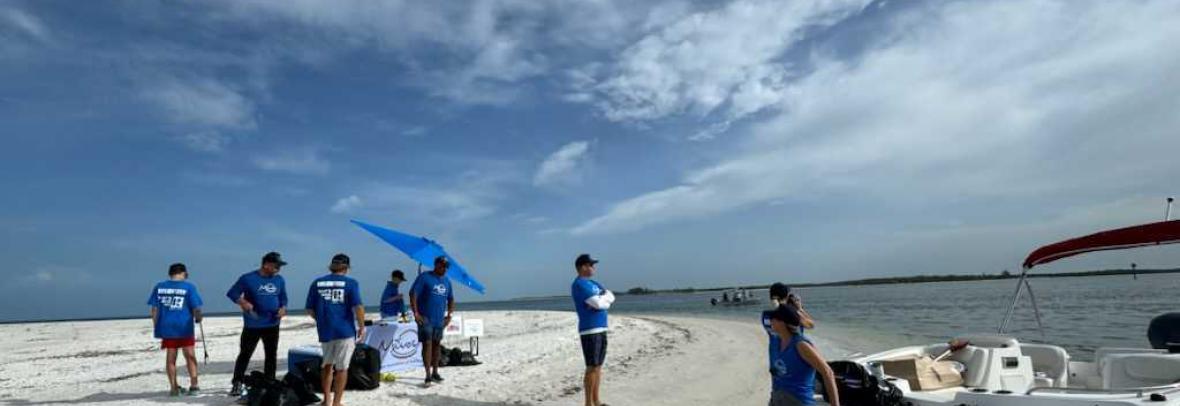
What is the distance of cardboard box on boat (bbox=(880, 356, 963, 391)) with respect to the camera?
5.60 m

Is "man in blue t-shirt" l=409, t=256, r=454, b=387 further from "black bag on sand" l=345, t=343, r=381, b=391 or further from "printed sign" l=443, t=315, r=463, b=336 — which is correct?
"printed sign" l=443, t=315, r=463, b=336

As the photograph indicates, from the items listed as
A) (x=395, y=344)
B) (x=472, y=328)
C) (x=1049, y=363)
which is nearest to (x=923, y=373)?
(x=1049, y=363)

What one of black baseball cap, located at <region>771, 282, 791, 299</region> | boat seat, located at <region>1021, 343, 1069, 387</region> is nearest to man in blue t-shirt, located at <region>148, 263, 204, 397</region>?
black baseball cap, located at <region>771, 282, 791, 299</region>

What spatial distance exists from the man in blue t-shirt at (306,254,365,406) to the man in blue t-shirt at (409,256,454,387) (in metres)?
1.48

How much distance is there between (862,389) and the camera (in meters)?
4.94

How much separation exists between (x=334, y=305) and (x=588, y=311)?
2.49 metres

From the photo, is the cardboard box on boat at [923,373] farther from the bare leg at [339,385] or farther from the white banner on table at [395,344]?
the white banner on table at [395,344]

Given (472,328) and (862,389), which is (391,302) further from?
(862,389)

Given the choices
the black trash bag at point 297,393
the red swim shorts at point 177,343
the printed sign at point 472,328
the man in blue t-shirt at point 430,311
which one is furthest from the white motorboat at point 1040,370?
the red swim shorts at point 177,343

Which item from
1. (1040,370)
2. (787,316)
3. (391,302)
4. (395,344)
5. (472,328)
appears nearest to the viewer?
(787,316)

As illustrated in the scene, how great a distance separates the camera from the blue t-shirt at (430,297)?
8086 millimetres

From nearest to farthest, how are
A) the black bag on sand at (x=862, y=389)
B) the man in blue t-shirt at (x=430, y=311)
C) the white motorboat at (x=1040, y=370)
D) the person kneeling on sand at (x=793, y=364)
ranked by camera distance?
the person kneeling on sand at (x=793, y=364)
the white motorboat at (x=1040, y=370)
the black bag on sand at (x=862, y=389)
the man in blue t-shirt at (x=430, y=311)

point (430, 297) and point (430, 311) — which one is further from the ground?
point (430, 297)

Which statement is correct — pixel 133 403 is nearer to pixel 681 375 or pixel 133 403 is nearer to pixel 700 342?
pixel 681 375
